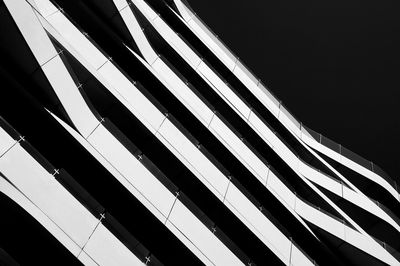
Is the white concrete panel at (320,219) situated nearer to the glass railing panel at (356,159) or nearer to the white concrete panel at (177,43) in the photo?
the glass railing panel at (356,159)

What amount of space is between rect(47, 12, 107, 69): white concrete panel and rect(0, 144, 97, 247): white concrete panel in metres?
4.78

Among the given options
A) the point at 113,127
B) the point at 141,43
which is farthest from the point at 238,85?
the point at 113,127

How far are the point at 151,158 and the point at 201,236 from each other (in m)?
3.23

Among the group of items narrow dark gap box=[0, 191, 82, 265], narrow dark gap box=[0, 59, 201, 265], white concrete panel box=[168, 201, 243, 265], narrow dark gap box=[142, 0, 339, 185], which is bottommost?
narrow dark gap box=[0, 191, 82, 265]

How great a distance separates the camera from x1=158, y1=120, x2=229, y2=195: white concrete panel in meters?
14.7

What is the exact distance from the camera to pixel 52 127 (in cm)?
1090

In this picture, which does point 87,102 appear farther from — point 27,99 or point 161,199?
point 161,199

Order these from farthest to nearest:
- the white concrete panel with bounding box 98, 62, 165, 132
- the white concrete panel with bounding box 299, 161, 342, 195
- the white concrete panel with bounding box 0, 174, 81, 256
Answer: the white concrete panel with bounding box 299, 161, 342, 195 → the white concrete panel with bounding box 98, 62, 165, 132 → the white concrete panel with bounding box 0, 174, 81, 256

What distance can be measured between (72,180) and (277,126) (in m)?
15.0

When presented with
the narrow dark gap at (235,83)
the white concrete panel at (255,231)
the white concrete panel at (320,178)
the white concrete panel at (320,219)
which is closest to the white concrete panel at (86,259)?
the white concrete panel at (255,231)

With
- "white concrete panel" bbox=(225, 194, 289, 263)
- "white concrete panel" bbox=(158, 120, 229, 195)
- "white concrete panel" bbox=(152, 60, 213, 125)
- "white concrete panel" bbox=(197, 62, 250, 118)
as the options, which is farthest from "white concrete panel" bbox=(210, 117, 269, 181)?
"white concrete panel" bbox=(225, 194, 289, 263)

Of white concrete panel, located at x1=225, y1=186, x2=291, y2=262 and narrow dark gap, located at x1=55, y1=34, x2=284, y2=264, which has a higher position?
white concrete panel, located at x1=225, y1=186, x2=291, y2=262

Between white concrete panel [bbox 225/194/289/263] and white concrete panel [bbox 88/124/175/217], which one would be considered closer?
white concrete panel [bbox 88/124/175/217]

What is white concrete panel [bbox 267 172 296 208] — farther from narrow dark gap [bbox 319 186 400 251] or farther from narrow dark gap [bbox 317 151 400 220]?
narrow dark gap [bbox 317 151 400 220]
